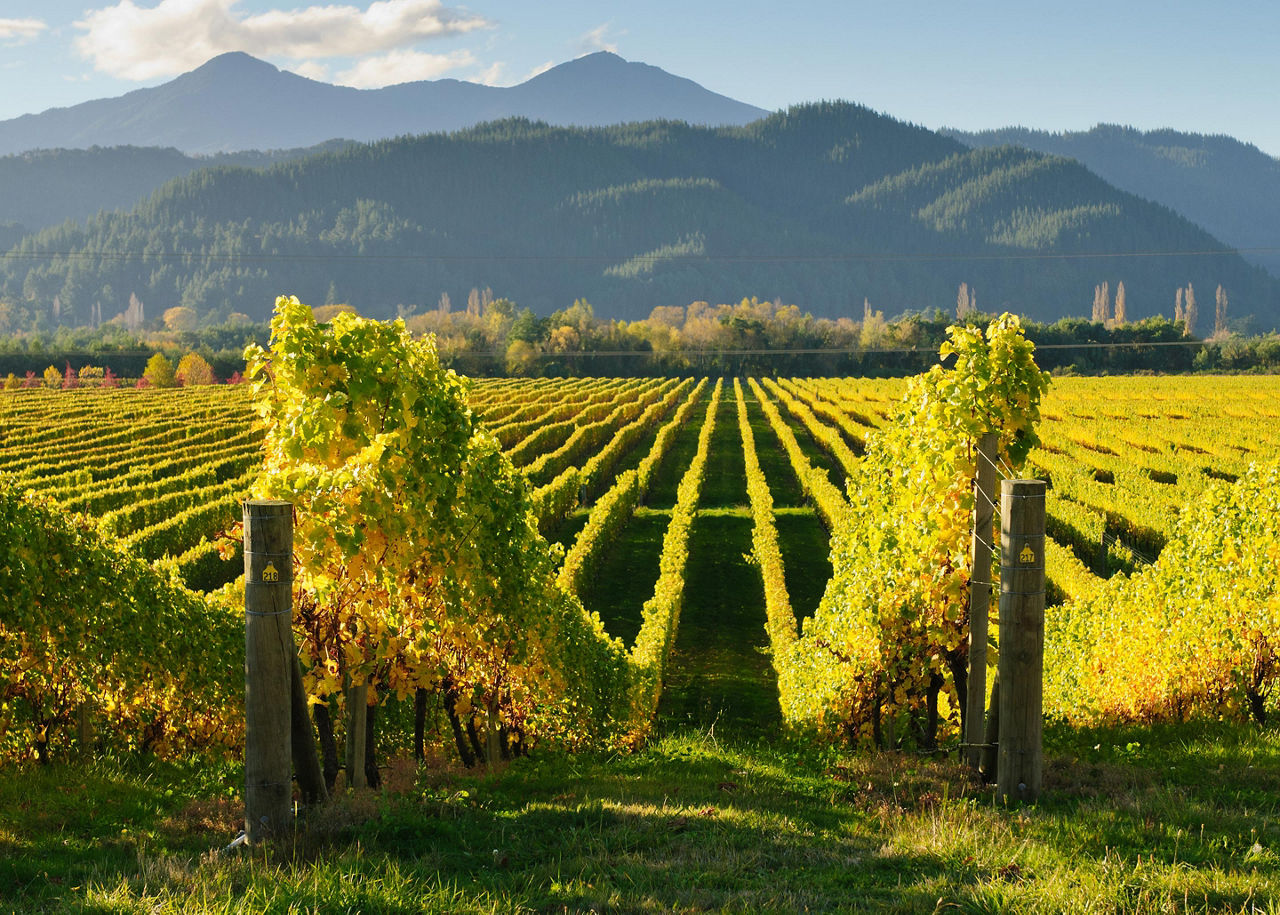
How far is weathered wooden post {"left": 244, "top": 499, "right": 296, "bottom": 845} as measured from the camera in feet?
16.2

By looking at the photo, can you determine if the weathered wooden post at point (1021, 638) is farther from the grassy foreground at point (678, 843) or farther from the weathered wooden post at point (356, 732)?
the weathered wooden post at point (356, 732)

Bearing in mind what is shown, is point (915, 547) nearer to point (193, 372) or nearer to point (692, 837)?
point (692, 837)

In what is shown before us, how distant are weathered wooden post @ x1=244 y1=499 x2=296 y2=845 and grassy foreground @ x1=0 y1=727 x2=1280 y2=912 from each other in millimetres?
253

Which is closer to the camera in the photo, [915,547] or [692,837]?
[692,837]

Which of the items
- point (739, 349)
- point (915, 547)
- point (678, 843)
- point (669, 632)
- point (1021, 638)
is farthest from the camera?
point (739, 349)

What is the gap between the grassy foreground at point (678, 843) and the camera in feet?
13.9

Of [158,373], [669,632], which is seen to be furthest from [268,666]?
[158,373]

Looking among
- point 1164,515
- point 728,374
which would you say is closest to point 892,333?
point 728,374

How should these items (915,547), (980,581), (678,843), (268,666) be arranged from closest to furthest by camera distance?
1. (268,666)
2. (678,843)
3. (980,581)
4. (915,547)

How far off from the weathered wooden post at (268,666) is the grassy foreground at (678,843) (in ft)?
0.83

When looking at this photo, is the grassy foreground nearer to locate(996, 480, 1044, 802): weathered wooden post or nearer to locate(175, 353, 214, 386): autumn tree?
locate(996, 480, 1044, 802): weathered wooden post

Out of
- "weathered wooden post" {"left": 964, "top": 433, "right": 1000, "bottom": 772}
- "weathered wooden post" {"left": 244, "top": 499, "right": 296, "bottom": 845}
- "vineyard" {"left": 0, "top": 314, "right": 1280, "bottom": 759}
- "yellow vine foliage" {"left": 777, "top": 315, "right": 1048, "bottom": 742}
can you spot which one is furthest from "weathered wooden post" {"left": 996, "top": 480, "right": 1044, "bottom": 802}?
"weathered wooden post" {"left": 244, "top": 499, "right": 296, "bottom": 845}

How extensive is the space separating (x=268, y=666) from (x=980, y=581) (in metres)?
4.57

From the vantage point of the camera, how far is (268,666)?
499cm
